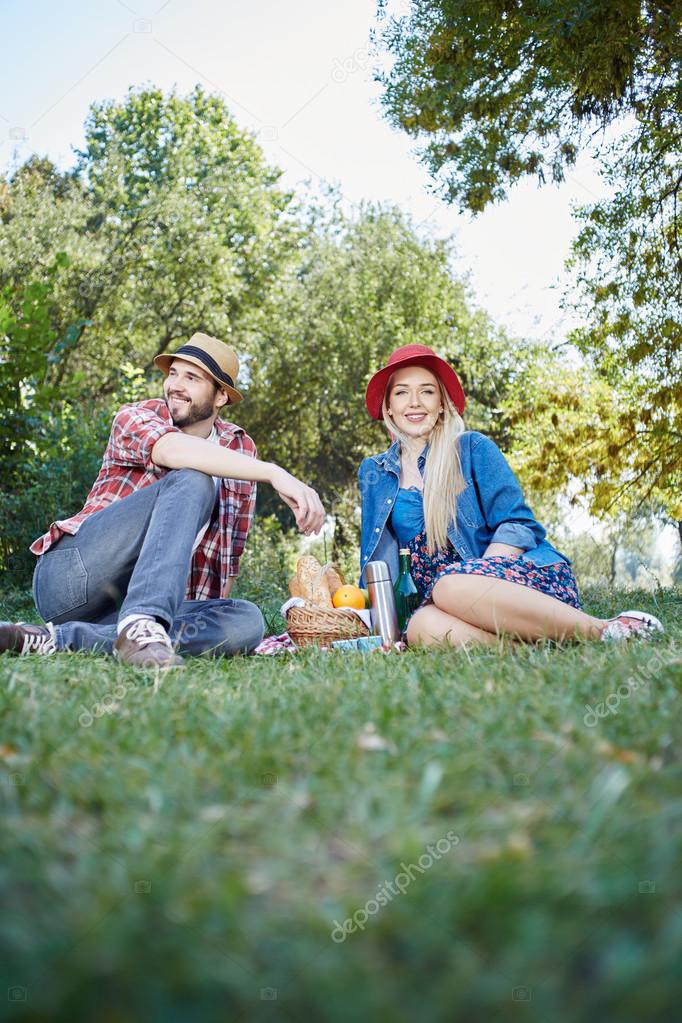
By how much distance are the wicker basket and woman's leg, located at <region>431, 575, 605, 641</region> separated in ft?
2.40

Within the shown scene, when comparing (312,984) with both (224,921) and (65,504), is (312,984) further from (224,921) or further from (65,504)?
(65,504)

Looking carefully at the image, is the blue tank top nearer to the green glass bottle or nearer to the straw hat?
the green glass bottle

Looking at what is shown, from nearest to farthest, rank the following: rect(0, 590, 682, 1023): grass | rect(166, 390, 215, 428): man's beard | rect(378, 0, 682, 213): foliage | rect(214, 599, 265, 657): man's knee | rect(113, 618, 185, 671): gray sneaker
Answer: rect(0, 590, 682, 1023): grass, rect(113, 618, 185, 671): gray sneaker, rect(214, 599, 265, 657): man's knee, rect(166, 390, 215, 428): man's beard, rect(378, 0, 682, 213): foliage

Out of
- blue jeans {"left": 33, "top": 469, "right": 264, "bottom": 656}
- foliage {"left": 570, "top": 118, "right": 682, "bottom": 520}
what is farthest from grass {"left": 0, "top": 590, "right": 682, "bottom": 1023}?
foliage {"left": 570, "top": 118, "right": 682, "bottom": 520}

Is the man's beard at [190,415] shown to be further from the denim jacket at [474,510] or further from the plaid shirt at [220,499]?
the denim jacket at [474,510]

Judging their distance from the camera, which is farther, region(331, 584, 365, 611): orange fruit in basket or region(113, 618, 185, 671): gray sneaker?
region(331, 584, 365, 611): orange fruit in basket

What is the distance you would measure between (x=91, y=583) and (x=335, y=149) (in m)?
12.1

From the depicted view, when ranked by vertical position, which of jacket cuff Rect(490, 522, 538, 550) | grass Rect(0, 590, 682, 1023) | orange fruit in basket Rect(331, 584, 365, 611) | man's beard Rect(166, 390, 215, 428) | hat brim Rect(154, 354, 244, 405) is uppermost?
hat brim Rect(154, 354, 244, 405)

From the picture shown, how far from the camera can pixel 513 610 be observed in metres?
3.35

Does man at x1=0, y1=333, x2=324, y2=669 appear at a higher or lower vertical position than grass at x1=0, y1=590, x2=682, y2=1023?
higher

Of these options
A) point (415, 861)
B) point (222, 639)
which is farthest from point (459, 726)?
point (222, 639)

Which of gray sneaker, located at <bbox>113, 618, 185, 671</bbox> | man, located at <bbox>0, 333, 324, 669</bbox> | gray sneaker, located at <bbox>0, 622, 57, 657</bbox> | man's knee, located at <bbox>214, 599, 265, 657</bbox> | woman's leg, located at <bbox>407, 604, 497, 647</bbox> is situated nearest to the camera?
gray sneaker, located at <bbox>113, 618, 185, 671</bbox>

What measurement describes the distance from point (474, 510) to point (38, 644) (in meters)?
2.01

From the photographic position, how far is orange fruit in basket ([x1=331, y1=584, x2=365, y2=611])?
4332 mm
